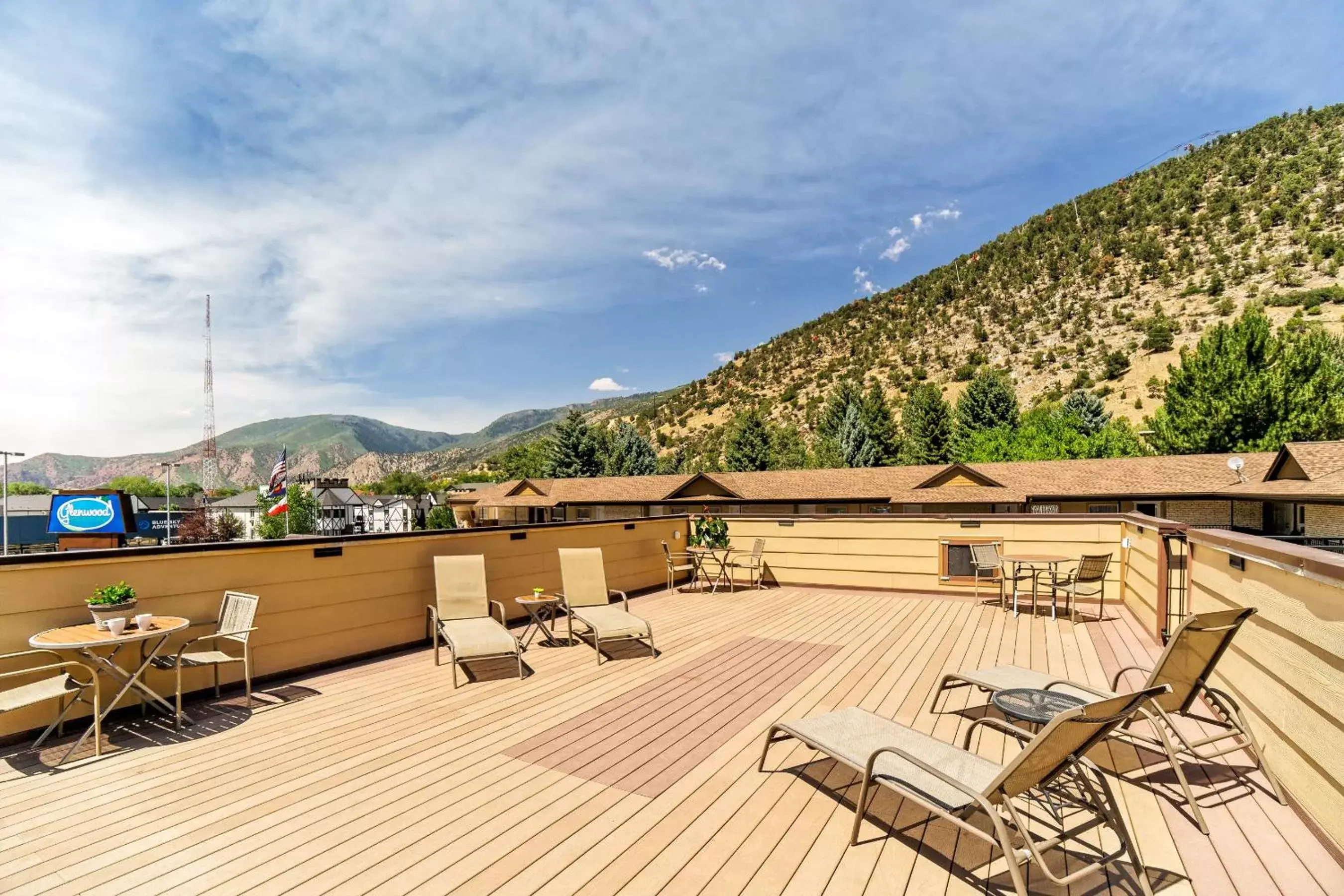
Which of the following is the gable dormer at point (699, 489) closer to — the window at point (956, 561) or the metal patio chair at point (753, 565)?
the metal patio chair at point (753, 565)

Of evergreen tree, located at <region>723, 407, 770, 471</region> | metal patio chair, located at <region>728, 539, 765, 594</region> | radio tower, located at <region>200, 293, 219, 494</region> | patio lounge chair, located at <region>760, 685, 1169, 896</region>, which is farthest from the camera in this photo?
radio tower, located at <region>200, 293, 219, 494</region>

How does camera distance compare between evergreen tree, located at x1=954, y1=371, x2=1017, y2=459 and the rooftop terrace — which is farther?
evergreen tree, located at x1=954, y1=371, x2=1017, y2=459

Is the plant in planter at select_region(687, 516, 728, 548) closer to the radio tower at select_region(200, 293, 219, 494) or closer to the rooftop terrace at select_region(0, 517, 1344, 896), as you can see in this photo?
the rooftop terrace at select_region(0, 517, 1344, 896)

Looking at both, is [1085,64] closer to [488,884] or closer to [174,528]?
[488,884]

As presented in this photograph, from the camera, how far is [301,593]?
202 inches

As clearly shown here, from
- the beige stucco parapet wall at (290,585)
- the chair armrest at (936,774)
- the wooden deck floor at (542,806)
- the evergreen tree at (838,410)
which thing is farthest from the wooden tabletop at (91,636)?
the evergreen tree at (838,410)

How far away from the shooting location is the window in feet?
27.9

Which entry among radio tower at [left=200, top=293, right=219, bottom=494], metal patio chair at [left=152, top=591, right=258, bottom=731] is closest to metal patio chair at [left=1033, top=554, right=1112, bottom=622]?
metal patio chair at [left=152, top=591, right=258, bottom=731]

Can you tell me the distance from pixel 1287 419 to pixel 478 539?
29.0 meters

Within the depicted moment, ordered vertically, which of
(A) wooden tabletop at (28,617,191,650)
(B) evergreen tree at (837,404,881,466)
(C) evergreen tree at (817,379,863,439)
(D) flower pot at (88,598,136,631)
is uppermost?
(C) evergreen tree at (817,379,863,439)

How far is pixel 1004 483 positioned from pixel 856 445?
1578cm

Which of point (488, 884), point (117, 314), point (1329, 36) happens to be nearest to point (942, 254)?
point (1329, 36)

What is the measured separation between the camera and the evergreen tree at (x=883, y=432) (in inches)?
1512

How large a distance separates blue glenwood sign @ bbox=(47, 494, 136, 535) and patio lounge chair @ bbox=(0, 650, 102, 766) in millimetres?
26615
